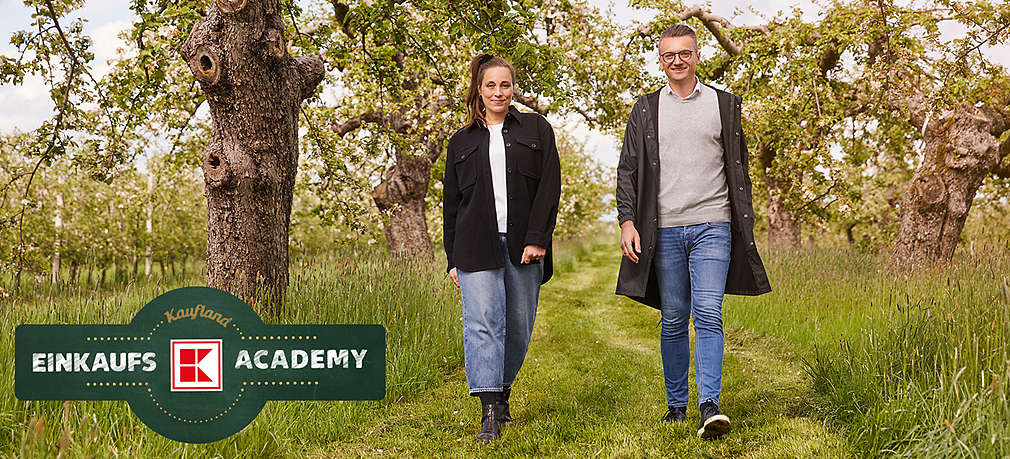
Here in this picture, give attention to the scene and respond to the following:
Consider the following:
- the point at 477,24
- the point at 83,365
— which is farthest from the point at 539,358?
the point at 83,365

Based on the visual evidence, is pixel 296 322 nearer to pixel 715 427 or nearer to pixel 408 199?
pixel 715 427

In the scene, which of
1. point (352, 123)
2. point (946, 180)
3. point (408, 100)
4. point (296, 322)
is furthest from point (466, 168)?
point (352, 123)

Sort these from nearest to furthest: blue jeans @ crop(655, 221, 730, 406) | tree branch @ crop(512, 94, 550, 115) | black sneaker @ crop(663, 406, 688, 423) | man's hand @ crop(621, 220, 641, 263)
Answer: blue jeans @ crop(655, 221, 730, 406), man's hand @ crop(621, 220, 641, 263), black sneaker @ crop(663, 406, 688, 423), tree branch @ crop(512, 94, 550, 115)

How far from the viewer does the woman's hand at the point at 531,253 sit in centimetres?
383

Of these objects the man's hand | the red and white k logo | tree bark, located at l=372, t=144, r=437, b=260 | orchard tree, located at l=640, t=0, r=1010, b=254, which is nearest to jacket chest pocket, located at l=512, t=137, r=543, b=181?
the man's hand

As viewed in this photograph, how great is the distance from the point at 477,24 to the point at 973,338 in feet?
13.7

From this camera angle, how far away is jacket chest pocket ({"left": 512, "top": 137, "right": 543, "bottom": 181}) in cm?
392

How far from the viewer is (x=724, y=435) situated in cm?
367

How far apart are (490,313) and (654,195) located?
1.15 meters

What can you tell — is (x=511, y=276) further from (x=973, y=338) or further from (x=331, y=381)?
(x=973, y=338)

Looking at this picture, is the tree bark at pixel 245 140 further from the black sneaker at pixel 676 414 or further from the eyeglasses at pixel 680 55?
the eyeglasses at pixel 680 55

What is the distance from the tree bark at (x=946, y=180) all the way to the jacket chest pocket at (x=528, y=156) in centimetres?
760

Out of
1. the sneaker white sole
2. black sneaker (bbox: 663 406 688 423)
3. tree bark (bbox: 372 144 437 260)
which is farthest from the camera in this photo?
tree bark (bbox: 372 144 437 260)

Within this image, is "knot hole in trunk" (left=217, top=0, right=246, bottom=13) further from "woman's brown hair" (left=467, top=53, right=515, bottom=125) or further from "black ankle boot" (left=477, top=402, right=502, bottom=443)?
"black ankle boot" (left=477, top=402, right=502, bottom=443)
